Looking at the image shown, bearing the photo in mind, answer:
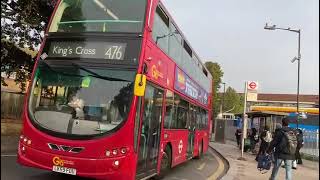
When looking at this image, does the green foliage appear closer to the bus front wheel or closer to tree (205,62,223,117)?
the bus front wheel

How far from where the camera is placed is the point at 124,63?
9.30 m

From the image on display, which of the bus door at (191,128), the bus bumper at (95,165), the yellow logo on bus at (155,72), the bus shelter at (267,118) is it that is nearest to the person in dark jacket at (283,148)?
the yellow logo on bus at (155,72)

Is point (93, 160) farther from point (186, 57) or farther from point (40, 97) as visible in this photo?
point (186, 57)

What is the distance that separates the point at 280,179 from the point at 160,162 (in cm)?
497

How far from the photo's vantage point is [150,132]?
10336 millimetres

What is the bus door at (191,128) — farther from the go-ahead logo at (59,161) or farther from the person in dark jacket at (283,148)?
the go-ahead logo at (59,161)

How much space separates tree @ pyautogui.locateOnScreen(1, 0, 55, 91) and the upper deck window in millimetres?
7893

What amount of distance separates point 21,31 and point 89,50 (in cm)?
1059

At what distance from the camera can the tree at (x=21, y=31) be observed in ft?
59.5

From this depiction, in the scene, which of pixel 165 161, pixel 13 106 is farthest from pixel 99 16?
pixel 13 106

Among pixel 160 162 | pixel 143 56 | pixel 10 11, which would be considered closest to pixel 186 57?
pixel 160 162

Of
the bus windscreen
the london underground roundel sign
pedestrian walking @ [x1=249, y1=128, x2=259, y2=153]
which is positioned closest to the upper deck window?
the bus windscreen

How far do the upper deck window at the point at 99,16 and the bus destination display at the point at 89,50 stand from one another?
0.35m

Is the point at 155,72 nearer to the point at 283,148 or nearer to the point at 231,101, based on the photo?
the point at 283,148
